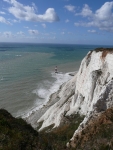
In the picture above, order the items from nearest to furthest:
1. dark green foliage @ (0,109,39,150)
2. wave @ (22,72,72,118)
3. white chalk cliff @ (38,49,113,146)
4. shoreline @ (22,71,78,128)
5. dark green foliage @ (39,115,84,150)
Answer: dark green foliage @ (0,109,39,150) < dark green foliage @ (39,115,84,150) < white chalk cliff @ (38,49,113,146) < shoreline @ (22,71,78,128) < wave @ (22,72,72,118)

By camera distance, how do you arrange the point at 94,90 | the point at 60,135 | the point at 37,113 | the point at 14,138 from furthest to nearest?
the point at 37,113 → the point at 94,90 → the point at 60,135 → the point at 14,138

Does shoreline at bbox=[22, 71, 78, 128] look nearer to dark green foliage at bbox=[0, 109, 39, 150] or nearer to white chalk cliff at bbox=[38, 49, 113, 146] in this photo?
white chalk cliff at bbox=[38, 49, 113, 146]

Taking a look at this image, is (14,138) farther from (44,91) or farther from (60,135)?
(44,91)

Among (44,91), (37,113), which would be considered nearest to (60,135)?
(37,113)

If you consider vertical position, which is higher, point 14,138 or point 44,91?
point 14,138

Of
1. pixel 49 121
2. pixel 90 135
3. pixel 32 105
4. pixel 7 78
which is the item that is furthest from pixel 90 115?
pixel 7 78

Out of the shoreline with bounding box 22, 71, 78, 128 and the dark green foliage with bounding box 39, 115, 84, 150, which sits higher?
the dark green foliage with bounding box 39, 115, 84, 150

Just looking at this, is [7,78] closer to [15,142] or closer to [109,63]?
[109,63]

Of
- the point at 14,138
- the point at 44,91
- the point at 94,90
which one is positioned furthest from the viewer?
the point at 44,91

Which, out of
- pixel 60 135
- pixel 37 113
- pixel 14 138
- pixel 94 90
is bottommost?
pixel 37 113

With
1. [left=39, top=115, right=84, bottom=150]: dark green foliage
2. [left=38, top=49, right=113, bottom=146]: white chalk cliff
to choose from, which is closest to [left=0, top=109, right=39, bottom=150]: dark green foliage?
A: [left=39, top=115, right=84, bottom=150]: dark green foliage

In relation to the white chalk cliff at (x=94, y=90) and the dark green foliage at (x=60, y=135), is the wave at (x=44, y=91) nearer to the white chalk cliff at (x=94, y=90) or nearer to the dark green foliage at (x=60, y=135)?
the white chalk cliff at (x=94, y=90)

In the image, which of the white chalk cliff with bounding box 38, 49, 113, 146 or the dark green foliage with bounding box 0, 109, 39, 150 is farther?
the white chalk cliff with bounding box 38, 49, 113, 146
